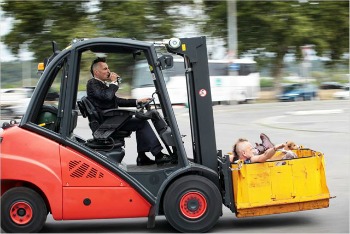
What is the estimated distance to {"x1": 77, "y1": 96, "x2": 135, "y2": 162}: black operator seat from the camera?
689 cm

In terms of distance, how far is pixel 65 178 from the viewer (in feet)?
21.9

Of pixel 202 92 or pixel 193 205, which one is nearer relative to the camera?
pixel 193 205

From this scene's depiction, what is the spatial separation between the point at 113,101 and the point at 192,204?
133 centimetres

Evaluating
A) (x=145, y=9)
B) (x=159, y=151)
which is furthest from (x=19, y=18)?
(x=159, y=151)

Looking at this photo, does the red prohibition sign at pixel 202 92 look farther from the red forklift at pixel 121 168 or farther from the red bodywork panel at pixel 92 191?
the red bodywork panel at pixel 92 191

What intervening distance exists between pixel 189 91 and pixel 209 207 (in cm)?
121

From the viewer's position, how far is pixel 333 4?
40.9m

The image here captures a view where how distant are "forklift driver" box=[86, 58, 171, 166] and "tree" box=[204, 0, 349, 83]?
32397 mm

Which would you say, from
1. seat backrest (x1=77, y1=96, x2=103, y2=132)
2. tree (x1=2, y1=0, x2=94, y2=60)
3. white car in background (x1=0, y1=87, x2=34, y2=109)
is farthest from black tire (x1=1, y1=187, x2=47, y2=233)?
tree (x1=2, y1=0, x2=94, y2=60)

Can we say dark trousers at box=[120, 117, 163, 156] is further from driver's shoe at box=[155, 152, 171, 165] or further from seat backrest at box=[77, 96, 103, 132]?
seat backrest at box=[77, 96, 103, 132]

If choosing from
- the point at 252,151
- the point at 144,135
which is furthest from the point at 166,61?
the point at 252,151

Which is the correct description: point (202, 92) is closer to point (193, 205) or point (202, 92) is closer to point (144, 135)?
point (144, 135)

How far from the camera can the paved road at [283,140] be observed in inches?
284

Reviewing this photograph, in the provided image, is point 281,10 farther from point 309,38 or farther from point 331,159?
point 331,159
